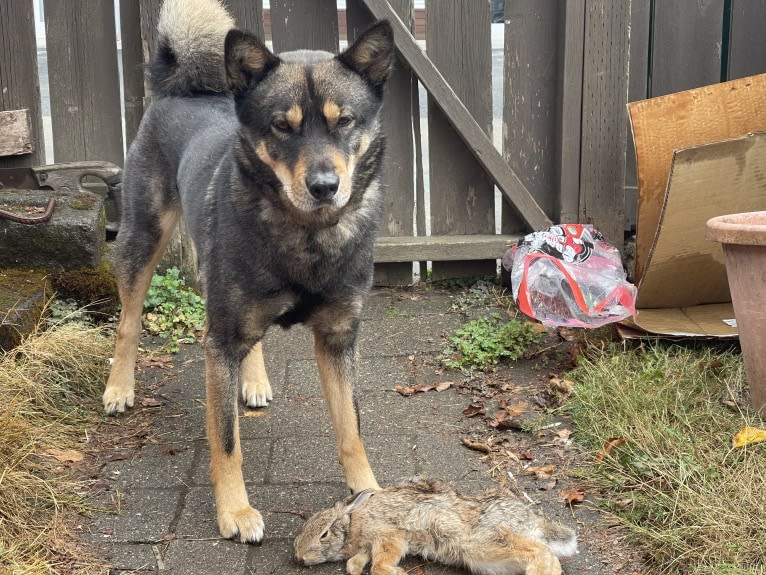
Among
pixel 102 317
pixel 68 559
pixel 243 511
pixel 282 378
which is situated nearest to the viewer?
pixel 68 559

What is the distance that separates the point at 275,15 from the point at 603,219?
2150mm

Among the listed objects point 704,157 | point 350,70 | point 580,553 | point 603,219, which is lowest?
point 580,553

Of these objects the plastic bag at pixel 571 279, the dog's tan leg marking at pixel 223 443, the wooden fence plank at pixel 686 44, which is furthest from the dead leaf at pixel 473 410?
the wooden fence plank at pixel 686 44

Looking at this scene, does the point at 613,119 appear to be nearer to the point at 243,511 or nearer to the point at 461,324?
the point at 461,324

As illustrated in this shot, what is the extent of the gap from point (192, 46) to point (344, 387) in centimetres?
171

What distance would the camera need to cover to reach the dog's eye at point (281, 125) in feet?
9.22

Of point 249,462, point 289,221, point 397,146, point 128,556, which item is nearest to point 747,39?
point 397,146

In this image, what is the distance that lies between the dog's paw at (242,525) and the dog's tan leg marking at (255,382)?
1.04 m

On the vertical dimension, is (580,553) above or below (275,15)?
below

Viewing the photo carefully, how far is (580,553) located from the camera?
2.74m

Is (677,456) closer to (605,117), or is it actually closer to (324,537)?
(324,537)

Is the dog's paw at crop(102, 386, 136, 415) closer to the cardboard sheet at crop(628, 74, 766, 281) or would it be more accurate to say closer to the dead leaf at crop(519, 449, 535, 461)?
the dead leaf at crop(519, 449, 535, 461)

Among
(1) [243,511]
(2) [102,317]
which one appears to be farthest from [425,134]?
(1) [243,511]

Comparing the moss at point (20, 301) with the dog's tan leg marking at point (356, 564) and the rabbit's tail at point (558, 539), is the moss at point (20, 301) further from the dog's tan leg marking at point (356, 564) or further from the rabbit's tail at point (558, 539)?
the rabbit's tail at point (558, 539)
